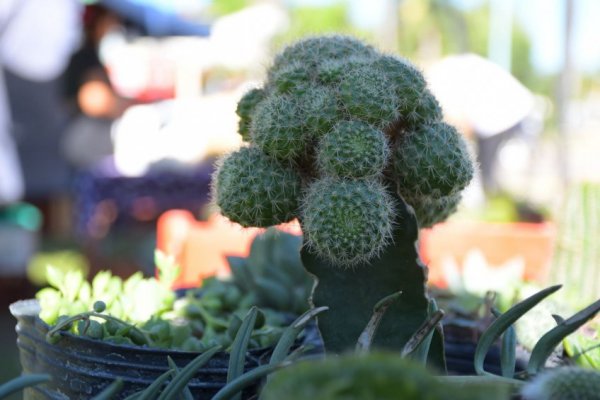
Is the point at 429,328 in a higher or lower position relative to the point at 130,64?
lower

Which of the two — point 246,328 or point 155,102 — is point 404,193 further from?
point 155,102

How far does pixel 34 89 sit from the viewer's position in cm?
644

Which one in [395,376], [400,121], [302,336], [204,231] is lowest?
[204,231]

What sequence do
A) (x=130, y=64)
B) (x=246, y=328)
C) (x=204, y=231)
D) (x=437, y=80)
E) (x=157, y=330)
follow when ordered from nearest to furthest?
(x=246, y=328)
(x=157, y=330)
(x=204, y=231)
(x=437, y=80)
(x=130, y=64)

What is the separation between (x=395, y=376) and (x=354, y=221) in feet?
1.26

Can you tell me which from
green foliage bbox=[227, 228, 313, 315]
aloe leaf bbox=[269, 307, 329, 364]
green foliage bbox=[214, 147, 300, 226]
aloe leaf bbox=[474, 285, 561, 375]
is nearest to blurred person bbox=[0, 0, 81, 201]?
green foliage bbox=[227, 228, 313, 315]

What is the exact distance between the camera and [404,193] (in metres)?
0.97

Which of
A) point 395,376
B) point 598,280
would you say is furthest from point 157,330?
point 598,280

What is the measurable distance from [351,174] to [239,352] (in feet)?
0.88

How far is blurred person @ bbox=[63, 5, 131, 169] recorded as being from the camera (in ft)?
17.4

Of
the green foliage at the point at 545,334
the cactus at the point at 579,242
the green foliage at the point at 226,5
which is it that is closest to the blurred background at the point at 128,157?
the cactus at the point at 579,242

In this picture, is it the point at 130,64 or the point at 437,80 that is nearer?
the point at 437,80

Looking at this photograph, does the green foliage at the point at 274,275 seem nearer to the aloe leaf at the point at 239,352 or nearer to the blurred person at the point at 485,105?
the aloe leaf at the point at 239,352

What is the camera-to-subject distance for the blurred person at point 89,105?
5.29m
